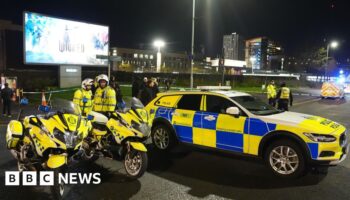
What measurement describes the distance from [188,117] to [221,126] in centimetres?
92

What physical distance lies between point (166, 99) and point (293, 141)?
3.20 meters

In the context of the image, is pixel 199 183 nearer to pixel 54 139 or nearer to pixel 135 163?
pixel 135 163

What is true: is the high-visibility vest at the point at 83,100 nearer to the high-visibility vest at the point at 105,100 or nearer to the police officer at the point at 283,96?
the high-visibility vest at the point at 105,100

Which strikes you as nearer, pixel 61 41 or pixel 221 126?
pixel 221 126

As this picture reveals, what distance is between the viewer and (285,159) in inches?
236

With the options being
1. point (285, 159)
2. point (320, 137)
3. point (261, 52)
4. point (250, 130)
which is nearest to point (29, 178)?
point (250, 130)

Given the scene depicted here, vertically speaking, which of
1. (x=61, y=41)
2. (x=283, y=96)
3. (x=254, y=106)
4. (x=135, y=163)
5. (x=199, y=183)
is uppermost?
(x=61, y=41)

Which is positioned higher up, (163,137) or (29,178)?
(163,137)

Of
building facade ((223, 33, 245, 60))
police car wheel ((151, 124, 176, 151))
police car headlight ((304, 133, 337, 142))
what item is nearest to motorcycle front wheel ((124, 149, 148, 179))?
police car wheel ((151, 124, 176, 151))

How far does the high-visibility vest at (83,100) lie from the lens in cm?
682

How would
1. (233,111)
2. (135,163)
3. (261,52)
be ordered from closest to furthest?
(135,163) < (233,111) < (261,52)

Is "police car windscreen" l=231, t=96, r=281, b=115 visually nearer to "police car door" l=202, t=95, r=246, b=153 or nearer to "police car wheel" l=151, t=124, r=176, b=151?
"police car door" l=202, t=95, r=246, b=153

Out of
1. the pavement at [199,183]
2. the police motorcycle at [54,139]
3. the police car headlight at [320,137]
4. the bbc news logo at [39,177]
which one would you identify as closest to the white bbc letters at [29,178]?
the bbc news logo at [39,177]

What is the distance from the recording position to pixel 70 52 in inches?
1070
